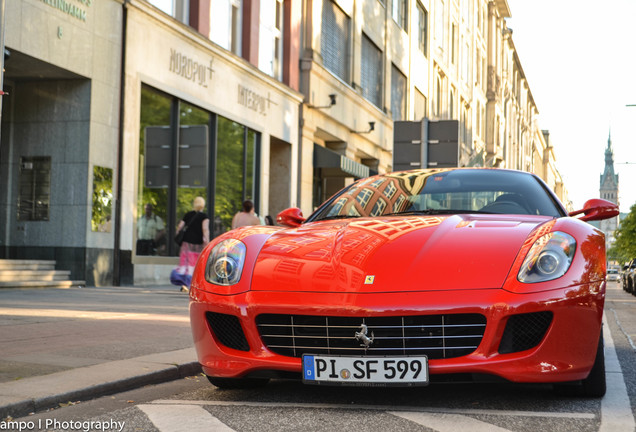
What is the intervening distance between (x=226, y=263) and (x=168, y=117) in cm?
1297

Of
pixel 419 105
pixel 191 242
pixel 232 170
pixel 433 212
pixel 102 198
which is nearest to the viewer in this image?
pixel 433 212

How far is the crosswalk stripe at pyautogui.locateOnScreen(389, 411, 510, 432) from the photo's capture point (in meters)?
3.69

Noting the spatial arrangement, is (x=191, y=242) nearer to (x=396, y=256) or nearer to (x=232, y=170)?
(x=232, y=170)

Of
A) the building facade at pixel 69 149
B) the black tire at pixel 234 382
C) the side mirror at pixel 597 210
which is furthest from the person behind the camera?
the building facade at pixel 69 149

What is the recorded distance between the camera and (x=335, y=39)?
85.5 feet

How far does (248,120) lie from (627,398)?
54.5 ft

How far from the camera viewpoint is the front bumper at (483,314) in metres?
3.94

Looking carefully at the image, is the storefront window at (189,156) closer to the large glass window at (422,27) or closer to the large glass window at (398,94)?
the large glass window at (398,94)

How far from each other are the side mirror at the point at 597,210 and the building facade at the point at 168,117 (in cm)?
957

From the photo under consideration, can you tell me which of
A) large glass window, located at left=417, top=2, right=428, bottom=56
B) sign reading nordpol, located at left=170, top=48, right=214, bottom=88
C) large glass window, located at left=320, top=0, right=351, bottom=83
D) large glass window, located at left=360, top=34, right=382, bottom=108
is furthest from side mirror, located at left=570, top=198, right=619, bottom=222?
large glass window, located at left=417, top=2, right=428, bottom=56

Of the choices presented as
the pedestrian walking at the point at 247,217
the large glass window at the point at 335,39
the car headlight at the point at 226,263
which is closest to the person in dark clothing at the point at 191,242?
the pedestrian walking at the point at 247,217

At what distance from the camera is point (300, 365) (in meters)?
4.06

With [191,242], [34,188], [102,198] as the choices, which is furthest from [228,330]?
[34,188]

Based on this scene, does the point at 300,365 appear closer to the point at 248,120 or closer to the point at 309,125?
the point at 248,120
